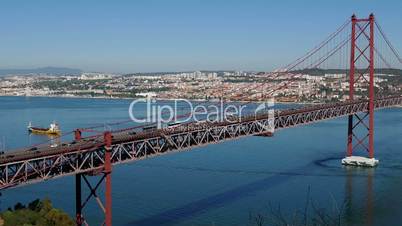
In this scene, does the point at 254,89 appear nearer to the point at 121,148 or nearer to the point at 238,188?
the point at 238,188

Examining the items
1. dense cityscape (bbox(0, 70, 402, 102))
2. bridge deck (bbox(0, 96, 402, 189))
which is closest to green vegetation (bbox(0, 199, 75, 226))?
bridge deck (bbox(0, 96, 402, 189))

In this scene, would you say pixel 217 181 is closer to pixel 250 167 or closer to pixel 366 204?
pixel 250 167

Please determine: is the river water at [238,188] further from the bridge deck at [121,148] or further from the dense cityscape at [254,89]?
the dense cityscape at [254,89]

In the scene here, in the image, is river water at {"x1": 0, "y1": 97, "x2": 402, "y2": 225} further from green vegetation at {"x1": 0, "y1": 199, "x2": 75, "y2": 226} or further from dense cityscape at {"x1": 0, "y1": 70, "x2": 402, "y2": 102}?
dense cityscape at {"x1": 0, "y1": 70, "x2": 402, "y2": 102}

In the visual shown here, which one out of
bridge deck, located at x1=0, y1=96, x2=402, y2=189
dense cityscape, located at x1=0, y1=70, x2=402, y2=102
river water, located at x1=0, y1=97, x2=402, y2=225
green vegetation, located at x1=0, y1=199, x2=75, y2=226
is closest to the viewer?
green vegetation, located at x1=0, y1=199, x2=75, y2=226

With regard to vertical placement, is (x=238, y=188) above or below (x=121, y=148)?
below

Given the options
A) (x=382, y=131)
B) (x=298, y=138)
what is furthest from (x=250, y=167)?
(x=382, y=131)

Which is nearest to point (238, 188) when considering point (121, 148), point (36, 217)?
point (121, 148)

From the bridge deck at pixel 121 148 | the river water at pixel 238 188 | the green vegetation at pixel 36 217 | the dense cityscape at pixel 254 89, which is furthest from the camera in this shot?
the dense cityscape at pixel 254 89

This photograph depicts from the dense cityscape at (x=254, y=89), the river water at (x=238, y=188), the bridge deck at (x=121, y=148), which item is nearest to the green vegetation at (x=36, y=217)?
the bridge deck at (x=121, y=148)
